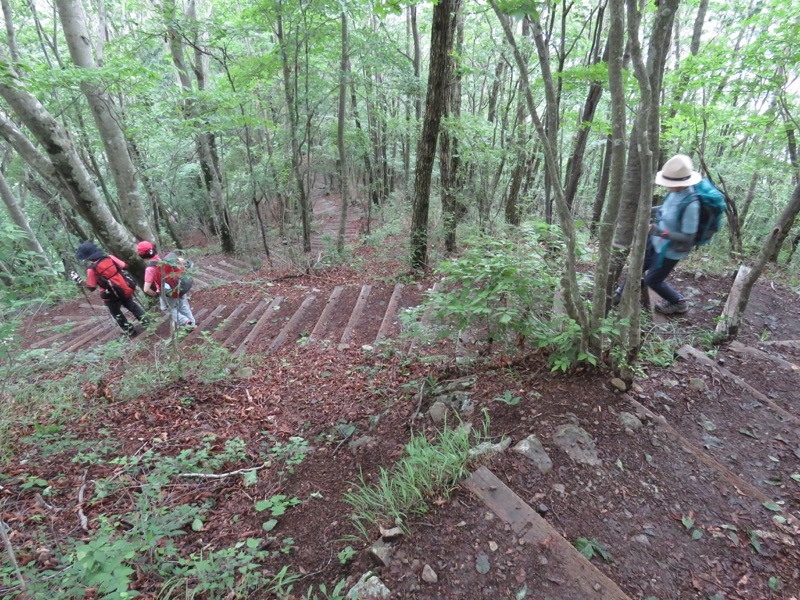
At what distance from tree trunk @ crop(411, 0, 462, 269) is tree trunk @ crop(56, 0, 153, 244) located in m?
5.04

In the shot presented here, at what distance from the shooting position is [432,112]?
611 cm

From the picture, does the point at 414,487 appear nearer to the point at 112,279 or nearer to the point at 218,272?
the point at 112,279

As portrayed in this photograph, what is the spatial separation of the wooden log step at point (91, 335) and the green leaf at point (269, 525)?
6.90 meters

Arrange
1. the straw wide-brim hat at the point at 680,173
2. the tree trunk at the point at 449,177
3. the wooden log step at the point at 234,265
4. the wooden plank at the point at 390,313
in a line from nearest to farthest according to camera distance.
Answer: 1. the straw wide-brim hat at the point at 680,173
2. the wooden plank at the point at 390,313
3. the tree trunk at the point at 449,177
4. the wooden log step at the point at 234,265

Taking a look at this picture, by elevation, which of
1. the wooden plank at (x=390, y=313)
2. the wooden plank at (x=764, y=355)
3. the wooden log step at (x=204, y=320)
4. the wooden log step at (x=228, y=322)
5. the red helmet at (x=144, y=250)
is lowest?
the wooden log step at (x=204, y=320)

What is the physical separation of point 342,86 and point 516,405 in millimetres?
9094

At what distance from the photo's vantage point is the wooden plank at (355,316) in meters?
5.45

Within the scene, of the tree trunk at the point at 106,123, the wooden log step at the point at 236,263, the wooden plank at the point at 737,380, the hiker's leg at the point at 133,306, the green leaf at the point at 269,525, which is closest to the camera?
the green leaf at the point at 269,525

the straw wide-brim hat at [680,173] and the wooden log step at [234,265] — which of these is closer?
the straw wide-brim hat at [680,173]

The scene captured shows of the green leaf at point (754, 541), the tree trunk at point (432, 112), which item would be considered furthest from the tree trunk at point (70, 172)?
the green leaf at point (754, 541)

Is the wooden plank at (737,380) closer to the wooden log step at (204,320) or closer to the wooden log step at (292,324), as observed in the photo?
the wooden log step at (292,324)

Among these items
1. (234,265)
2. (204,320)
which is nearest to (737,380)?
(204,320)

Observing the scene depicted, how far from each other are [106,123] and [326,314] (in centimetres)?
522

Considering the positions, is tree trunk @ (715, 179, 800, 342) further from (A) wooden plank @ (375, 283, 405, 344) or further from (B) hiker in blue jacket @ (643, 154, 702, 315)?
(A) wooden plank @ (375, 283, 405, 344)
